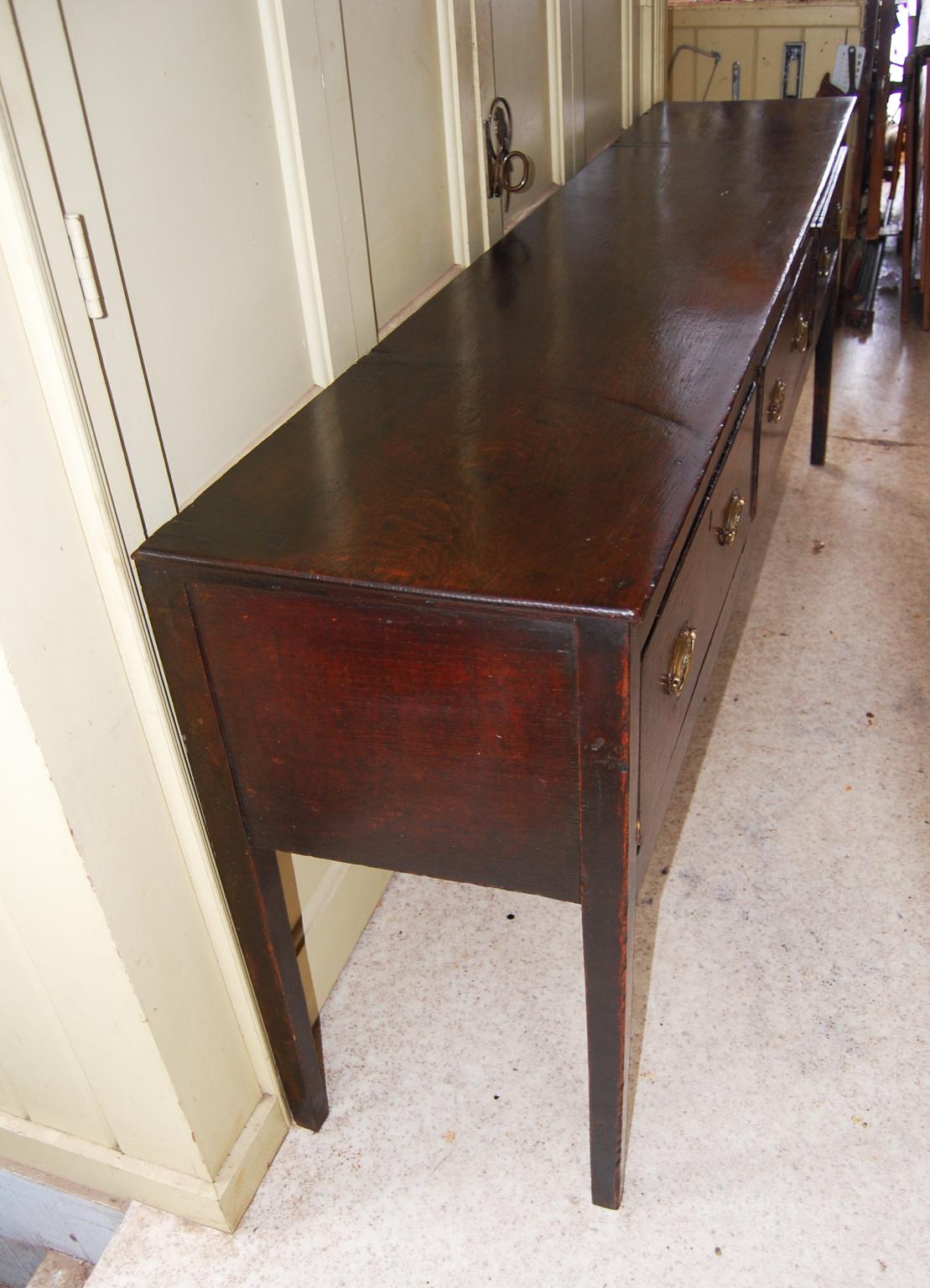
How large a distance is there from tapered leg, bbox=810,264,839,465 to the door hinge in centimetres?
211

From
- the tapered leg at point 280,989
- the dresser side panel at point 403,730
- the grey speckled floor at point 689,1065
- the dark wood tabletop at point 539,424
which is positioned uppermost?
the dark wood tabletop at point 539,424

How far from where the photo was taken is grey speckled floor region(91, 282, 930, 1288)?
154 centimetres

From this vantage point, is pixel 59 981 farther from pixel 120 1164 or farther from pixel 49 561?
pixel 49 561

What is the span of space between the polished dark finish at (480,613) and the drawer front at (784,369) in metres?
0.08

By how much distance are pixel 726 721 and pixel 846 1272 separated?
116cm

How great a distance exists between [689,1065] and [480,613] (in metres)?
1.02

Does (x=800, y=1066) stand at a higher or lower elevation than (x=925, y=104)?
lower

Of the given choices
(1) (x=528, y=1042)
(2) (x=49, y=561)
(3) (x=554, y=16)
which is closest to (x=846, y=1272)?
(1) (x=528, y=1042)

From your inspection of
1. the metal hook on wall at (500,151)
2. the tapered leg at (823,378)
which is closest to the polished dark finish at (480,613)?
the metal hook on wall at (500,151)

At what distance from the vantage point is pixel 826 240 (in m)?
2.41

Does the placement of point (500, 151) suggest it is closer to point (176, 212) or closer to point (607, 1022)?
point (176, 212)

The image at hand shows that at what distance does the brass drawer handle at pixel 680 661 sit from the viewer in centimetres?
126

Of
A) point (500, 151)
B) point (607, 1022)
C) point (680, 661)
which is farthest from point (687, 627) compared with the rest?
point (500, 151)

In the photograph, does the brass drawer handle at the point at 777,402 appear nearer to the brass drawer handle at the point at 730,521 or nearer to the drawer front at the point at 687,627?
the drawer front at the point at 687,627
